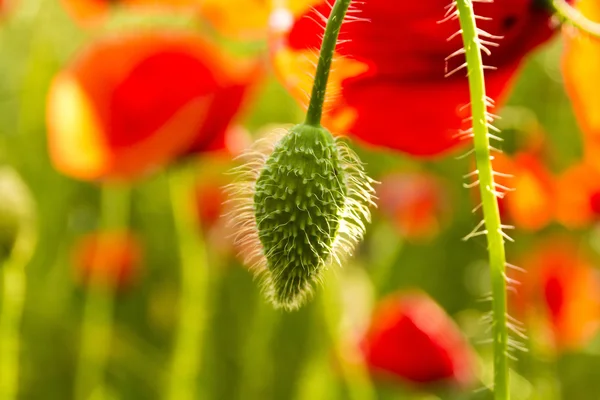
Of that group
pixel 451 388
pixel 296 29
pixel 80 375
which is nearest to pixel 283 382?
pixel 80 375

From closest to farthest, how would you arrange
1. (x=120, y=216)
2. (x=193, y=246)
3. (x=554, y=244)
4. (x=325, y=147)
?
(x=325, y=147) → (x=193, y=246) → (x=554, y=244) → (x=120, y=216)

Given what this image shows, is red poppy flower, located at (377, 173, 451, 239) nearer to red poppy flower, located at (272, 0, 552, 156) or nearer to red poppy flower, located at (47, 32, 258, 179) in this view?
red poppy flower, located at (47, 32, 258, 179)

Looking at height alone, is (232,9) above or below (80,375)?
above

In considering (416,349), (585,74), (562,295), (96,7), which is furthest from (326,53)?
(96,7)

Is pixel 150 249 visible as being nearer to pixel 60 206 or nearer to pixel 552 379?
pixel 60 206

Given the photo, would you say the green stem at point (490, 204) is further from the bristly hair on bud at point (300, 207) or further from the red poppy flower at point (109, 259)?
the red poppy flower at point (109, 259)

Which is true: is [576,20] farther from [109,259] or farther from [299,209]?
[109,259]

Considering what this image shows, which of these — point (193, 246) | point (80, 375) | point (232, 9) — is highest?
point (232, 9)

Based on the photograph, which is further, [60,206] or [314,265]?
[60,206]
